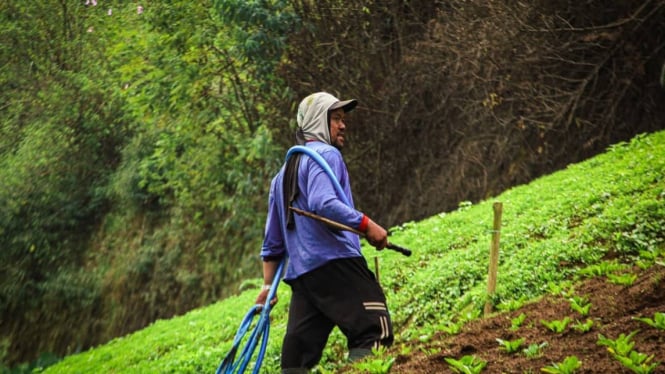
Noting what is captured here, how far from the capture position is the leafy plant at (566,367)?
354cm

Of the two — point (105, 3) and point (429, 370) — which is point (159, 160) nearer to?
point (105, 3)

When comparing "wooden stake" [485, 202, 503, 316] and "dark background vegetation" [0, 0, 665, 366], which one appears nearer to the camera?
"wooden stake" [485, 202, 503, 316]

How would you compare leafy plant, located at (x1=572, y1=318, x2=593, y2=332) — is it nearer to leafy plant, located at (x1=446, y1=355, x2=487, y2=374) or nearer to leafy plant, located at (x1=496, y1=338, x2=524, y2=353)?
leafy plant, located at (x1=496, y1=338, x2=524, y2=353)

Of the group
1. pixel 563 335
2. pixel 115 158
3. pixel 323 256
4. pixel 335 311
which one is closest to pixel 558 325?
pixel 563 335

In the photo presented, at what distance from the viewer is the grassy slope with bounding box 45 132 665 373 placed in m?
6.81

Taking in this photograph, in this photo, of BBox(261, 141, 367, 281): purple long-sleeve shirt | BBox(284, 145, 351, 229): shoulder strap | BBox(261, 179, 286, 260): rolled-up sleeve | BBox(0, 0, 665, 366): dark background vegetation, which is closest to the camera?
BBox(261, 141, 367, 281): purple long-sleeve shirt

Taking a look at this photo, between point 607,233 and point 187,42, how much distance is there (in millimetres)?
12419

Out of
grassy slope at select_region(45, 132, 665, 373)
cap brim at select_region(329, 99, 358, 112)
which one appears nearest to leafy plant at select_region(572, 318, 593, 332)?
grassy slope at select_region(45, 132, 665, 373)

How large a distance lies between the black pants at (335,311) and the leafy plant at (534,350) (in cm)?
93

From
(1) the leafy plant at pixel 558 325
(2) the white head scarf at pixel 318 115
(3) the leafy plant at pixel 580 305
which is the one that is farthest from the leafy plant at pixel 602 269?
(2) the white head scarf at pixel 318 115

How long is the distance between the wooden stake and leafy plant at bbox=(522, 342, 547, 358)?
6.11 ft

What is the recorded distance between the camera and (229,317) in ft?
38.3

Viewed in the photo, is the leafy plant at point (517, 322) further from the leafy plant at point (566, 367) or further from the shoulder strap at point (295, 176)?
the shoulder strap at point (295, 176)

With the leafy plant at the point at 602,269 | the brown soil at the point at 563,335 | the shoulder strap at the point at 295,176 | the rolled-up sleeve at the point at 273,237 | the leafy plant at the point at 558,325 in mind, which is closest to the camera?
the brown soil at the point at 563,335
